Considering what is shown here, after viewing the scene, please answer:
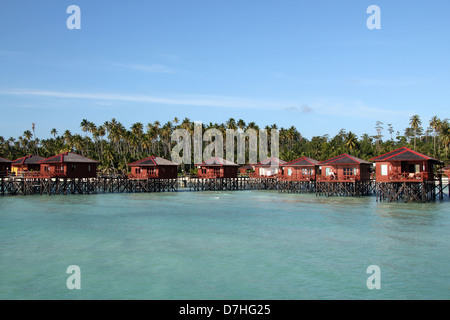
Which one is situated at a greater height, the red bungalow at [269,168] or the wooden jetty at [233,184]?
the red bungalow at [269,168]

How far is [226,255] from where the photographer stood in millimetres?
19094

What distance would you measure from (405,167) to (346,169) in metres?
9.56

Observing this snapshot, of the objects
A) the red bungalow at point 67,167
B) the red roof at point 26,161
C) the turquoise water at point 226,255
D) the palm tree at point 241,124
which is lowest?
the turquoise water at point 226,255

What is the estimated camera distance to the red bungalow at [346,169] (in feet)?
164

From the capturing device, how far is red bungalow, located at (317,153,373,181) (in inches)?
1966

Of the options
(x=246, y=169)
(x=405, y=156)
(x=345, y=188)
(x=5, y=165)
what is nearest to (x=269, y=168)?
(x=246, y=169)

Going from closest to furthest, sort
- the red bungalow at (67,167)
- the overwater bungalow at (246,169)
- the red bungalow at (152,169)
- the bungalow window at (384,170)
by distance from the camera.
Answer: the bungalow window at (384,170) → the red bungalow at (67,167) → the red bungalow at (152,169) → the overwater bungalow at (246,169)

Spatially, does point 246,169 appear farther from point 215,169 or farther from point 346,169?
point 346,169

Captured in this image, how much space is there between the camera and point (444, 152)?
78.6 m

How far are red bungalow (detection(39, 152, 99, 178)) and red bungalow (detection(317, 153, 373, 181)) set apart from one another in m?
32.0

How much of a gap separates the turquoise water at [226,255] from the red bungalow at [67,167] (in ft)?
72.7

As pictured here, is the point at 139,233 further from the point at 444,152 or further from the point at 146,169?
the point at 444,152

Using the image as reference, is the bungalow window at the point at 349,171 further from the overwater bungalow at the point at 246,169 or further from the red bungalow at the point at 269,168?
the overwater bungalow at the point at 246,169

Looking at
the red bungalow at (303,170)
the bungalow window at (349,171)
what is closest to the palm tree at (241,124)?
the red bungalow at (303,170)
